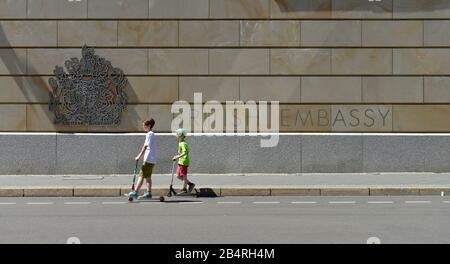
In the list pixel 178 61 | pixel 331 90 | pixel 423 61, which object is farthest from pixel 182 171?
pixel 423 61

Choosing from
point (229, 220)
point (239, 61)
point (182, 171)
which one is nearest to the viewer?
point (229, 220)

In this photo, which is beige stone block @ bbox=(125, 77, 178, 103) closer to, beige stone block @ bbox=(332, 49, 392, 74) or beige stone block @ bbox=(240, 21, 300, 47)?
beige stone block @ bbox=(240, 21, 300, 47)

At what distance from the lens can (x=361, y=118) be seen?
2114cm

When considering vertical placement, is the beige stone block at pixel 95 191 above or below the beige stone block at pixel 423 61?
below

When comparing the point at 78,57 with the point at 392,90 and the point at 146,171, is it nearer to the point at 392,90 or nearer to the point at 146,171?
the point at 146,171

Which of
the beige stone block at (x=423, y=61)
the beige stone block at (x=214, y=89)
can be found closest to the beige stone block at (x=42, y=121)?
the beige stone block at (x=214, y=89)

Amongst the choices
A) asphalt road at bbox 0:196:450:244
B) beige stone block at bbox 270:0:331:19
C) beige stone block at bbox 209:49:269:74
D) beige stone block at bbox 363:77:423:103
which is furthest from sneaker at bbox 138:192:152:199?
beige stone block at bbox 363:77:423:103

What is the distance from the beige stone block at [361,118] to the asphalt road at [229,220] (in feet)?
14.6

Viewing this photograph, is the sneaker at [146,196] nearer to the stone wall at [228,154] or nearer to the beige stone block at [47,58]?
the stone wall at [228,154]

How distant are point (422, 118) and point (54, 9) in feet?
31.7

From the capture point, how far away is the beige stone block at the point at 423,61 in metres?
21.0
